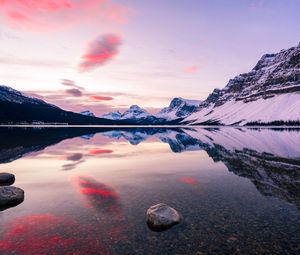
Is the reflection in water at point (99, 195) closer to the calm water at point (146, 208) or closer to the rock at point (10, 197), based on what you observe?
the calm water at point (146, 208)

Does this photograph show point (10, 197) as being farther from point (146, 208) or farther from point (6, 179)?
point (146, 208)

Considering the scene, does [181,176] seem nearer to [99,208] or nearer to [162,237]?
[99,208]

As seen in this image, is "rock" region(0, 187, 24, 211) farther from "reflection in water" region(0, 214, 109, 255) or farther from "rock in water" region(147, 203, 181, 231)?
"rock in water" region(147, 203, 181, 231)

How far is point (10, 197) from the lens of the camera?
22094 mm

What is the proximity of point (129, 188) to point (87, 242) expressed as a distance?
1142 cm

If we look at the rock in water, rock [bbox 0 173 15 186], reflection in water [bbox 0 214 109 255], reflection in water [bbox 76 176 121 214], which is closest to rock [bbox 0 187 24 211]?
reflection in water [bbox 0 214 109 255]

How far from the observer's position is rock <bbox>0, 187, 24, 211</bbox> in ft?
71.1

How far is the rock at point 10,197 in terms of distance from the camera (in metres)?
21.7

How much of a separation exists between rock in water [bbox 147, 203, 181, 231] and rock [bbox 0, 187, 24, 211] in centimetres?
1097

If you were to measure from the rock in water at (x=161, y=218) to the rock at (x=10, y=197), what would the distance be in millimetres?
10974

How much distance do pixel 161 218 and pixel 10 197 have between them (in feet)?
40.3

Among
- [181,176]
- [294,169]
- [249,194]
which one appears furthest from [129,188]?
[294,169]

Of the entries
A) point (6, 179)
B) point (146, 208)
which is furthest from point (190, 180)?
point (6, 179)

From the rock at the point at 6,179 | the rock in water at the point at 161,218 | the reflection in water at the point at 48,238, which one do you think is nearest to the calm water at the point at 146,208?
the reflection in water at the point at 48,238
